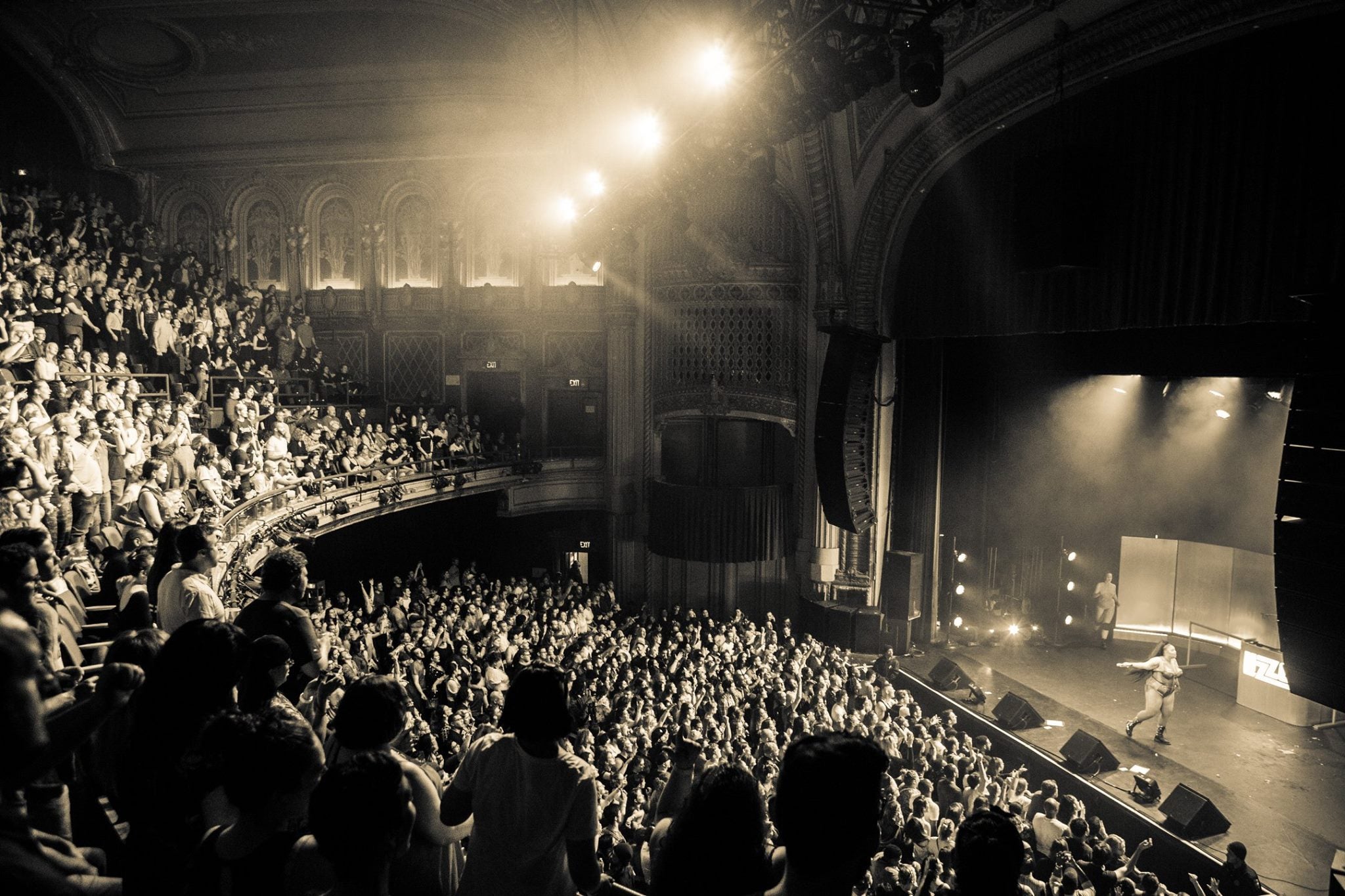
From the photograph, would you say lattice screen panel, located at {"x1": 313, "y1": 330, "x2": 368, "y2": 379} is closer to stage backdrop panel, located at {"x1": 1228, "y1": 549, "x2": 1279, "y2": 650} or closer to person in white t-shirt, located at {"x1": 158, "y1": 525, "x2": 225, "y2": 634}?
person in white t-shirt, located at {"x1": 158, "y1": 525, "x2": 225, "y2": 634}

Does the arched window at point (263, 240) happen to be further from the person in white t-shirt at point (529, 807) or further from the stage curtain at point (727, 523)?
the person in white t-shirt at point (529, 807)

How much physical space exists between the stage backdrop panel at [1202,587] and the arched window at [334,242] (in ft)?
64.3

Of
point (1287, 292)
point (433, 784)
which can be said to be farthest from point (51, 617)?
point (1287, 292)

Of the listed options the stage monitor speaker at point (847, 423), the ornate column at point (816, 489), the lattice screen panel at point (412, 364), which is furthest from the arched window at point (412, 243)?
the stage monitor speaker at point (847, 423)

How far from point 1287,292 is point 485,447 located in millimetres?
15826

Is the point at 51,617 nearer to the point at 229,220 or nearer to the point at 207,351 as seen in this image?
the point at 207,351

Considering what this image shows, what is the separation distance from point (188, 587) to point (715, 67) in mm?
6214

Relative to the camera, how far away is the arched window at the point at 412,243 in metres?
21.2

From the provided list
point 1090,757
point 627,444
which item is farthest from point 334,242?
point 1090,757

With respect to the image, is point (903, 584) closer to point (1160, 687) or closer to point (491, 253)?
point (1160, 687)

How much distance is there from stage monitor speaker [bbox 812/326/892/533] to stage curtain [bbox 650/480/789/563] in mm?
4311

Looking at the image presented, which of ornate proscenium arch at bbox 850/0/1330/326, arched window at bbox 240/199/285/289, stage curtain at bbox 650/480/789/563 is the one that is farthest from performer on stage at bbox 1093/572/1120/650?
arched window at bbox 240/199/285/289

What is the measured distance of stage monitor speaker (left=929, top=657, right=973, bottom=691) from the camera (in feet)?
42.5

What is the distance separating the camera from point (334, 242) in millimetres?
21219
